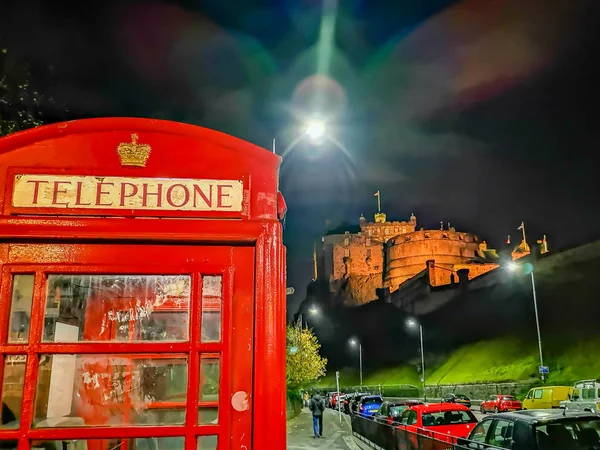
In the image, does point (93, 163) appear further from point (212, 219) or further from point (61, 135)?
point (212, 219)

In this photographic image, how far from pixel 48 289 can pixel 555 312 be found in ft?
193

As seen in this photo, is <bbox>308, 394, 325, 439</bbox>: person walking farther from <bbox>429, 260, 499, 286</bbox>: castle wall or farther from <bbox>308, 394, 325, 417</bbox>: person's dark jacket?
<bbox>429, 260, 499, 286</bbox>: castle wall

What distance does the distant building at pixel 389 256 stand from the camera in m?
83.2

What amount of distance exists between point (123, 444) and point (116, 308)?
904 mm

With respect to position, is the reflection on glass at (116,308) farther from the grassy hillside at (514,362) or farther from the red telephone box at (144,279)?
the grassy hillside at (514,362)

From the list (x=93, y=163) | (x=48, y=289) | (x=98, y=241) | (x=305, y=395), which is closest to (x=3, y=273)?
(x=48, y=289)

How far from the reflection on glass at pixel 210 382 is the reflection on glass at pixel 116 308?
215mm

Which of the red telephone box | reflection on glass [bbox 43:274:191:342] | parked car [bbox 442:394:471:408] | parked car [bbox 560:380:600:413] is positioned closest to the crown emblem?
the red telephone box

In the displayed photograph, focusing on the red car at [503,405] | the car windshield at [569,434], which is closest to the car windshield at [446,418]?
the car windshield at [569,434]

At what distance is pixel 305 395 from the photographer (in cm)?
5681

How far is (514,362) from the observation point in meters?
54.5

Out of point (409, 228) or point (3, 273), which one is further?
point (409, 228)

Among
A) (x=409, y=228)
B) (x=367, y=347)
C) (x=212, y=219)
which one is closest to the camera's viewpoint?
(x=212, y=219)

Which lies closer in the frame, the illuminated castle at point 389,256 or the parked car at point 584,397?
the parked car at point 584,397
